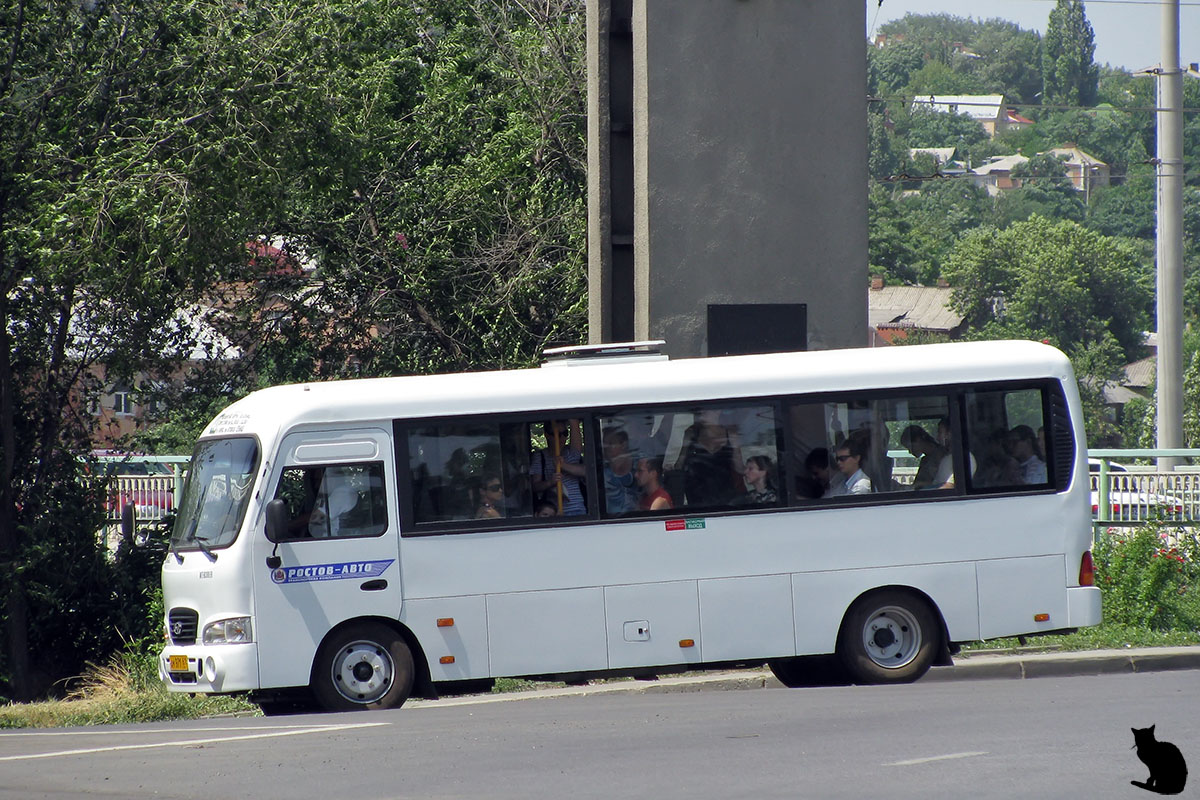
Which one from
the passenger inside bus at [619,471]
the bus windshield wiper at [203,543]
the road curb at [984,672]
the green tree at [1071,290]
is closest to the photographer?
the bus windshield wiper at [203,543]

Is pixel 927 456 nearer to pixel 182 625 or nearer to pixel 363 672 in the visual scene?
pixel 363 672

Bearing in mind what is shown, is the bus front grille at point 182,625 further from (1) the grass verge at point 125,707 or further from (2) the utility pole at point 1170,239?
(2) the utility pole at point 1170,239

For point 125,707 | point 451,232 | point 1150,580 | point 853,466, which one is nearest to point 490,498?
point 853,466

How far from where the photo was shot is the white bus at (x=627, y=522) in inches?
427

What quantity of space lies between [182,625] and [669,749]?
14.0 ft

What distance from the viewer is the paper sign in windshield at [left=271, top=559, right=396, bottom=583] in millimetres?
10719

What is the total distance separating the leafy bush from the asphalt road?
10.8ft

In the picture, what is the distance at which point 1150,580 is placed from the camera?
1445cm

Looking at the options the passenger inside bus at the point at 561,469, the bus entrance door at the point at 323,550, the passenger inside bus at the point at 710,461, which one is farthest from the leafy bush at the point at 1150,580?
the bus entrance door at the point at 323,550

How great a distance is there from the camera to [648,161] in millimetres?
14305

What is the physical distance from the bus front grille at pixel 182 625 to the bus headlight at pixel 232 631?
243 millimetres

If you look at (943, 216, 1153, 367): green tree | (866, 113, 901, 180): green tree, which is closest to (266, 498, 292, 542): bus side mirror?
(943, 216, 1153, 367): green tree

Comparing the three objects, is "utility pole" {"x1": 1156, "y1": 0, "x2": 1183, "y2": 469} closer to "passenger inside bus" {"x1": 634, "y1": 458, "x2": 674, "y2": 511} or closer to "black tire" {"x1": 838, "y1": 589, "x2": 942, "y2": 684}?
"black tire" {"x1": 838, "y1": 589, "x2": 942, "y2": 684}

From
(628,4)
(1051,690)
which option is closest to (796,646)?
(1051,690)
